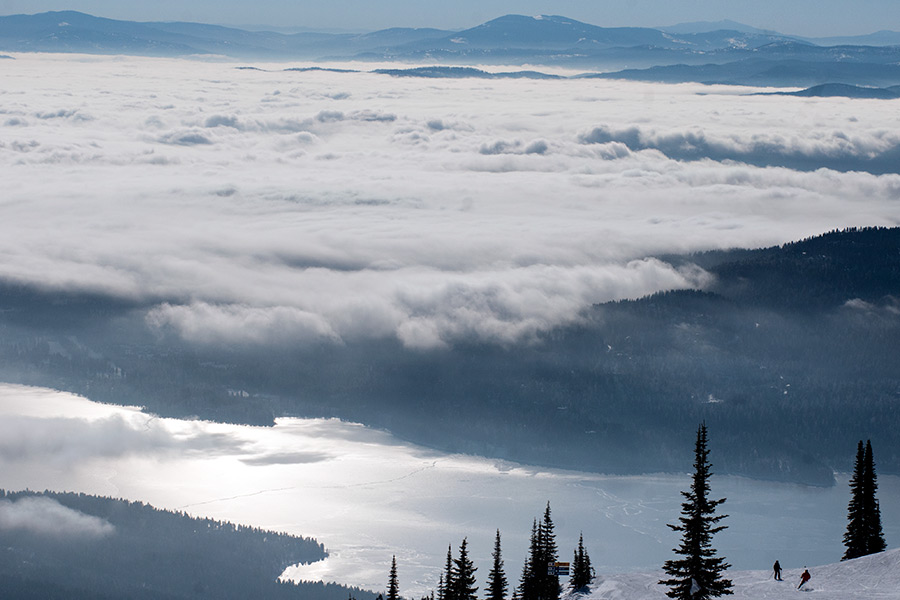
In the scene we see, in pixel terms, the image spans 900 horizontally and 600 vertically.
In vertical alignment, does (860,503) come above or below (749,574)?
above

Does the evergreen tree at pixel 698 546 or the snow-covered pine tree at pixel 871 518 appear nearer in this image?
the evergreen tree at pixel 698 546

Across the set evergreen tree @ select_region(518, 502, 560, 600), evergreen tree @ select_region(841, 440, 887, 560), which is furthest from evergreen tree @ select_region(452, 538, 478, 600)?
evergreen tree @ select_region(841, 440, 887, 560)

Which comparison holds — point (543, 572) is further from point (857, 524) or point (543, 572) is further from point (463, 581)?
point (857, 524)

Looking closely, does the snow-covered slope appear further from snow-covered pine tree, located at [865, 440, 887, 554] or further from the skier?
snow-covered pine tree, located at [865, 440, 887, 554]

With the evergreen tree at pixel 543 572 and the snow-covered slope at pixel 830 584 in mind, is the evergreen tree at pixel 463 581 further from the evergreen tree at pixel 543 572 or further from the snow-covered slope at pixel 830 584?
the snow-covered slope at pixel 830 584

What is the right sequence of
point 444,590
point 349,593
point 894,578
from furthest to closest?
1. point 349,593
2. point 444,590
3. point 894,578

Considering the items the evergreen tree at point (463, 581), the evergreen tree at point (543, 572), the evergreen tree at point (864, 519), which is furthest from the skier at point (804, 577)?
the evergreen tree at point (864, 519)

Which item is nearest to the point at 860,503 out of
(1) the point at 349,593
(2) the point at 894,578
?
(2) the point at 894,578

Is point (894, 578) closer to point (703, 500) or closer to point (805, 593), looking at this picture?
point (805, 593)
